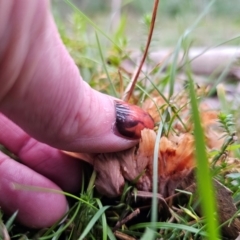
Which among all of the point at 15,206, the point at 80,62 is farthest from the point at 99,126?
the point at 80,62

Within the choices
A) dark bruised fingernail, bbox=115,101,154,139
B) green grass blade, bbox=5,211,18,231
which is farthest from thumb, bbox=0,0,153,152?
green grass blade, bbox=5,211,18,231

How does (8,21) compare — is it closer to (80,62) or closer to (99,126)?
(99,126)

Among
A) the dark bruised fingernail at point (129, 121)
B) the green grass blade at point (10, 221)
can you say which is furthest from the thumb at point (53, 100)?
the green grass blade at point (10, 221)

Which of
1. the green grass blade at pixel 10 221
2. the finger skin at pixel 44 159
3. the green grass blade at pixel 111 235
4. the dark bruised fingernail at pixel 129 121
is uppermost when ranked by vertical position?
the dark bruised fingernail at pixel 129 121

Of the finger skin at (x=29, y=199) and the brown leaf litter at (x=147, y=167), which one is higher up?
the brown leaf litter at (x=147, y=167)

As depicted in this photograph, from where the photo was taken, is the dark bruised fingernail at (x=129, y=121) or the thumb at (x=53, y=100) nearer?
the thumb at (x=53, y=100)

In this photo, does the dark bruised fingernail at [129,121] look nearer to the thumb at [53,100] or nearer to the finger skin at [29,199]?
the thumb at [53,100]

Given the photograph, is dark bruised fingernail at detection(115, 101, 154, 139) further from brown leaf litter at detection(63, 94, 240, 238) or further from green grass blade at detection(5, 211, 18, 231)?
green grass blade at detection(5, 211, 18, 231)
